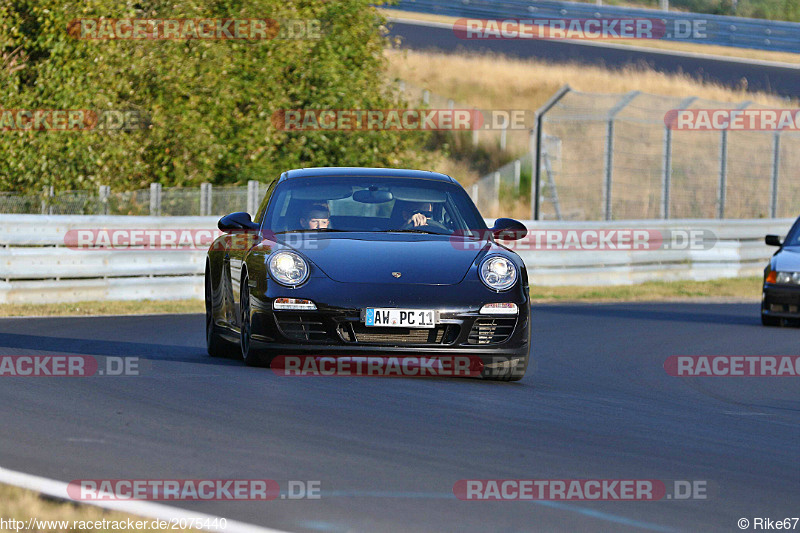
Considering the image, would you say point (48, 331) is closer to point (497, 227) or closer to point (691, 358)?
point (497, 227)

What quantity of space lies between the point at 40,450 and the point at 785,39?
3753cm

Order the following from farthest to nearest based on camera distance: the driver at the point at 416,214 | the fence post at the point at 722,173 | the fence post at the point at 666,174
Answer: the fence post at the point at 722,173
the fence post at the point at 666,174
the driver at the point at 416,214

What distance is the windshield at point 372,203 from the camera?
9.73 metres

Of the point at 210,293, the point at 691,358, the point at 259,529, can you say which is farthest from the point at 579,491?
the point at 691,358

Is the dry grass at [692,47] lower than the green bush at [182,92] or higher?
higher

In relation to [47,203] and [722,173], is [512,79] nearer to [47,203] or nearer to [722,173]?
[722,173]

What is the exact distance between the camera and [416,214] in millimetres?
9859

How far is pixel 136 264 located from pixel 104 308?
1339mm

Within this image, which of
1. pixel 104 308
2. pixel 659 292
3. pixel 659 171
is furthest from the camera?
pixel 659 171

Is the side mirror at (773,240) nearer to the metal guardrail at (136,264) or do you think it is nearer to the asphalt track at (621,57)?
the metal guardrail at (136,264)

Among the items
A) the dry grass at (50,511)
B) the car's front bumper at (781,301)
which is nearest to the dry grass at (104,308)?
the car's front bumper at (781,301)

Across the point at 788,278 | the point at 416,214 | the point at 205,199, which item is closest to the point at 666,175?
the point at 205,199

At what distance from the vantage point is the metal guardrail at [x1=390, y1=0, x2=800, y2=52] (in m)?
40.7

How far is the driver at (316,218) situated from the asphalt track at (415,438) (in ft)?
3.54
